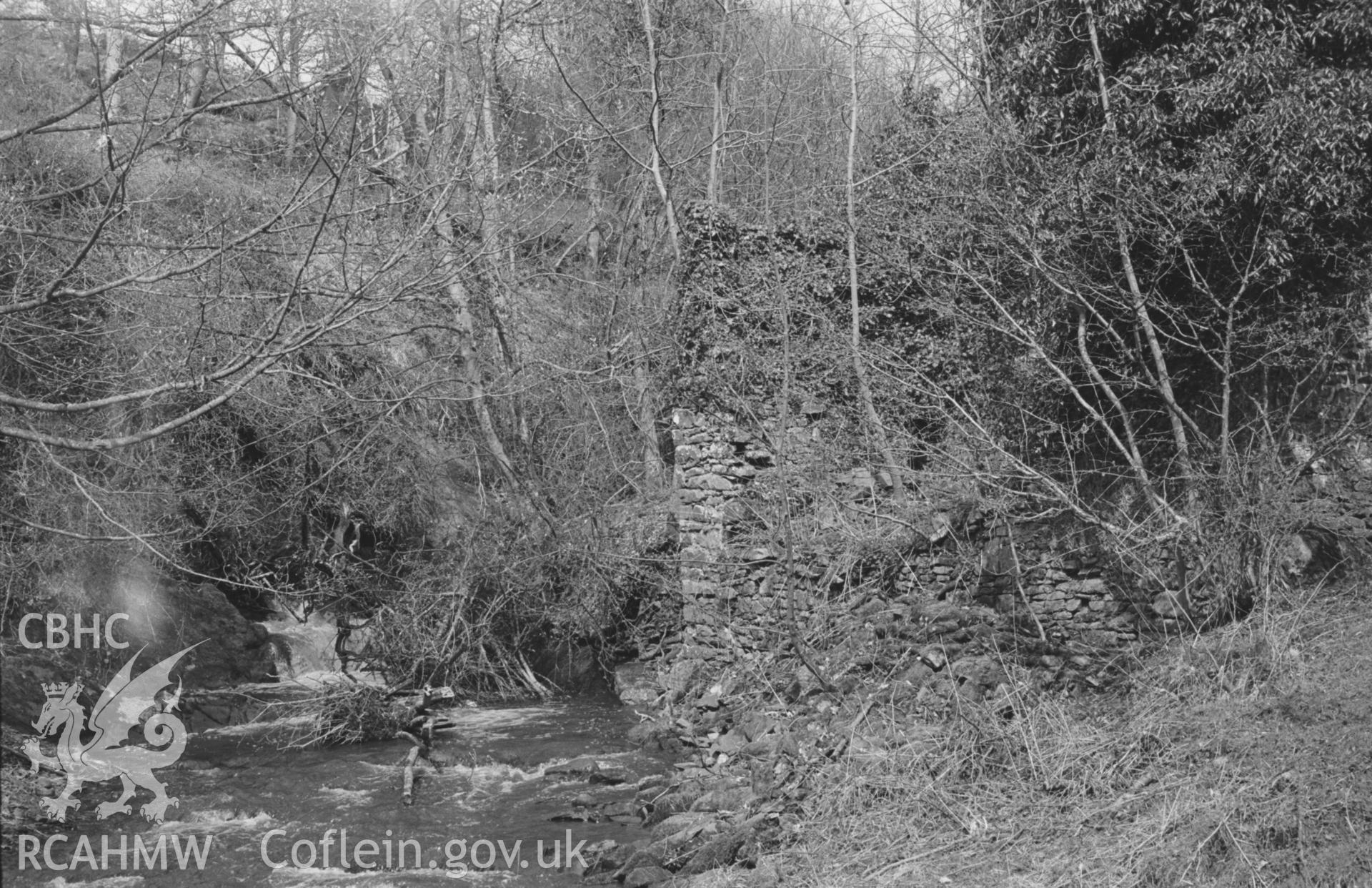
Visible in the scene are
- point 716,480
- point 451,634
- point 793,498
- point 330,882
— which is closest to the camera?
point 330,882

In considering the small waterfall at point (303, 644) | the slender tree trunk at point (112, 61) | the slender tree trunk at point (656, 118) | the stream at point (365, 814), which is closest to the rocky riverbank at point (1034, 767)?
the stream at point (365, 814)

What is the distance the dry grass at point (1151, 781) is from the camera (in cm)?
446

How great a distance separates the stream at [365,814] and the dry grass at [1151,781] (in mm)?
1946

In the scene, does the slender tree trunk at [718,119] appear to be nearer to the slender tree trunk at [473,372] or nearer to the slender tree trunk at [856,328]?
the slender tree trunk at [856,328]

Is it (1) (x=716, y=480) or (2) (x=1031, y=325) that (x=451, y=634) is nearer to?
(1) (x=716, y=480)

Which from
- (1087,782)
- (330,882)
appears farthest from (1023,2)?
(330,882)

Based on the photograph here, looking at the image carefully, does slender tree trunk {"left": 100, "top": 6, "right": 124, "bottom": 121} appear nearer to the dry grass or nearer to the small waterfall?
the dry grass

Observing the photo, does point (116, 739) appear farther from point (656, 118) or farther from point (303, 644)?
point (656, 118)

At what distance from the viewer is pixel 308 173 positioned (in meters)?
4.66

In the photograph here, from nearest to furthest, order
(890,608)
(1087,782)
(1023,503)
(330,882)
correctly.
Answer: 1. (1087,782)
2. (330,882)
3. (1023,503)
4. (890,608)

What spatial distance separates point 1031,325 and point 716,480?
142 inches

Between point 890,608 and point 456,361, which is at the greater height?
point 456,361

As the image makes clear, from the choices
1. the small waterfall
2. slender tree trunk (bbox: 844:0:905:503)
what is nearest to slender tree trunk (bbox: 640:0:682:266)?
slender tree trunk (bbox: 844:0:905:503)

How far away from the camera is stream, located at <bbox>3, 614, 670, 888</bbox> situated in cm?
642
